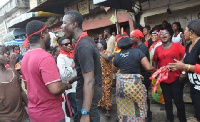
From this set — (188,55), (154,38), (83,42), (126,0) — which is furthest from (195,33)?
(126,0)

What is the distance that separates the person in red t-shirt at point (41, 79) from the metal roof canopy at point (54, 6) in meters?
6.96

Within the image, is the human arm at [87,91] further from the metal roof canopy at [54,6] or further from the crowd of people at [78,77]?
the metal roof canopy at [54,6]

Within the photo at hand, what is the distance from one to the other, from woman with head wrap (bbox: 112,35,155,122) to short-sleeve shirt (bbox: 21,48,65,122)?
1371 mm

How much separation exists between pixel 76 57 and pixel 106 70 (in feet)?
8.39

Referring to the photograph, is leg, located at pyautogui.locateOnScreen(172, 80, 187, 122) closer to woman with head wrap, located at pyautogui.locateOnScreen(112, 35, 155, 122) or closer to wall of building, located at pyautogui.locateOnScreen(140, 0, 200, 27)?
woman with head wrap, located at pyautogui.locateOnScreen(112, 35, 155, 122)

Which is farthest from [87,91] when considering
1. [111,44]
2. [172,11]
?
[172,11]

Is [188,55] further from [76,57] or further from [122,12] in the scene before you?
[122,12]

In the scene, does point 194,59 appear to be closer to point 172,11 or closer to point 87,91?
point 87,91

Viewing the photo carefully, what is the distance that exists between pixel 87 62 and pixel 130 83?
4.53 feet

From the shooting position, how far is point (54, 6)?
9.58 m

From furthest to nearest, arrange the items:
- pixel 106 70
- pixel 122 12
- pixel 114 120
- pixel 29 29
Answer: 1. pixel 122 12
2. pixel 106 70
3. pixel 114 120
4. pixel 29 29

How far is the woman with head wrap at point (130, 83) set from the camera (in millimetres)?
3143

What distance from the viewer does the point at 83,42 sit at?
207 centimetres

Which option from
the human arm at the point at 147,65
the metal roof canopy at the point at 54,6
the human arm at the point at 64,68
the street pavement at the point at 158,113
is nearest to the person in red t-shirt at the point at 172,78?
the street pavement at the point at 158,113
